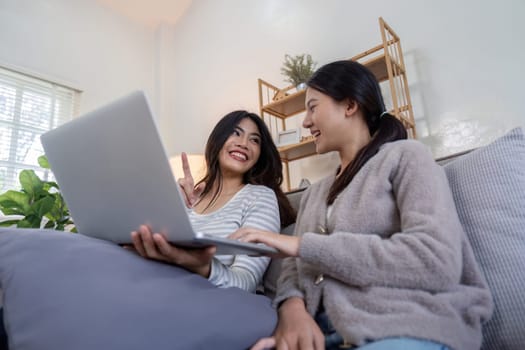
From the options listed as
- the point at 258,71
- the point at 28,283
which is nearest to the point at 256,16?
the point at 258,71

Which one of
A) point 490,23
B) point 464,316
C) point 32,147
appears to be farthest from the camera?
point 32,147

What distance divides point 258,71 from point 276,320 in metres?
2.28

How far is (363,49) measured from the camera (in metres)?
2.02

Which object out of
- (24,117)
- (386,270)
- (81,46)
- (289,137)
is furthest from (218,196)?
(81,46)

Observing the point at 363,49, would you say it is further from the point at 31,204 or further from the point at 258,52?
the point at 31,204

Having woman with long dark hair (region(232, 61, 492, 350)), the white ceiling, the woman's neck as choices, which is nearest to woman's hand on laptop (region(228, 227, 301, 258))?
woman with long dark hair (region(232, 61, 492, 350))

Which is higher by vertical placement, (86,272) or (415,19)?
(415,19)

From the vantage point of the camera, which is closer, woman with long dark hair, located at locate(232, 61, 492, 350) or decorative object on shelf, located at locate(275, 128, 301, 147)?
woman with long dark hair, located at locate(232, 61, 492, 350)

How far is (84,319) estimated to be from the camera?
0.44 meters

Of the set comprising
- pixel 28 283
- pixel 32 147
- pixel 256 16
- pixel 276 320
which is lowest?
pixel 276 320

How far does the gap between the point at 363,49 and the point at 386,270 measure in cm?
175

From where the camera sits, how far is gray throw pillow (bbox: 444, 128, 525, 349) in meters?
0.56

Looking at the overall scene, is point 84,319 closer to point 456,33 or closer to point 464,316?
point 464,316

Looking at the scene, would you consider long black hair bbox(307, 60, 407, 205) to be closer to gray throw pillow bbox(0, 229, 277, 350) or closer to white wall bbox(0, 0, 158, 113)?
gray throw pillow bbox(0, 229, 277, 350)
